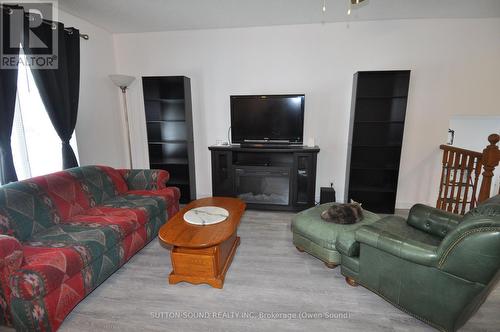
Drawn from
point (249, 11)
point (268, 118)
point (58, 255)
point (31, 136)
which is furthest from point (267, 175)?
point (31, 136)

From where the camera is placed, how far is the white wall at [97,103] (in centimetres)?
333

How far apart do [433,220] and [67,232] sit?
117 inches

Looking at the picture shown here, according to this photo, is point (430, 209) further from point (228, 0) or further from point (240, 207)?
point (228, 0)

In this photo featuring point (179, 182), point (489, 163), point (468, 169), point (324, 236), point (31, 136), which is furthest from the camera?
point (179, 182)

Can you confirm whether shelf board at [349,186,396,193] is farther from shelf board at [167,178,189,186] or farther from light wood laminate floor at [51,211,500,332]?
shelf board at [167,178,189,186]

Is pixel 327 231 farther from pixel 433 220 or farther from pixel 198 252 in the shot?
pixel 198 252

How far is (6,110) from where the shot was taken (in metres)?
2.28

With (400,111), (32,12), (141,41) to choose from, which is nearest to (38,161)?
(32,12)

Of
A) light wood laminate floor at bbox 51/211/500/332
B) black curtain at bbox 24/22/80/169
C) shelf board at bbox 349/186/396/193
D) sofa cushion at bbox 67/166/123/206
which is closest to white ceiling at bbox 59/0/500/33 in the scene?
black curtain at bbox 24/22/80/169

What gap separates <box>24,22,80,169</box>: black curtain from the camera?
8.67 ft

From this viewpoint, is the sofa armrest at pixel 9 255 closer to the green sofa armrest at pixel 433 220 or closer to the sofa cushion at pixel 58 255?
the sofa cushion at pixel 58 255

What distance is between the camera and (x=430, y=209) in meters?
2.07

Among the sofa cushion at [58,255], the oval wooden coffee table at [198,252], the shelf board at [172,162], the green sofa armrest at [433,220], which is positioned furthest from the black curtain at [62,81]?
the green sofa armrest at [433,220]

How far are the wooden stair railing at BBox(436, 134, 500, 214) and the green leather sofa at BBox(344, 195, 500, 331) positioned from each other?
0.87 m
